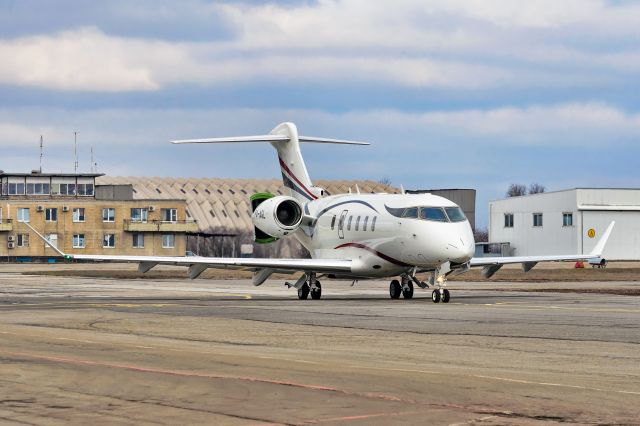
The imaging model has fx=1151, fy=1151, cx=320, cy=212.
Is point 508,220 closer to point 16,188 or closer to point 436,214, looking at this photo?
point 16,188

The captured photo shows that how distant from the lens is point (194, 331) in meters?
24.6

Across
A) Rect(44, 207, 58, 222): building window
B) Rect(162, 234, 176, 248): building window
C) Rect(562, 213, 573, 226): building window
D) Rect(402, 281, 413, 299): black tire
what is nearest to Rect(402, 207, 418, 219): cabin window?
Rect(402, 281, 413, 299): black tire

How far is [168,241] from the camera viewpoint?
127 metres

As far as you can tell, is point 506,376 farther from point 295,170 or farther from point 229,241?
point 229,241

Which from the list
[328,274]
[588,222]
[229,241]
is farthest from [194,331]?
[229,241]

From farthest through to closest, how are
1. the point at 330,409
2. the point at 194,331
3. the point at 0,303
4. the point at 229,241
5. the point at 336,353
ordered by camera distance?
the point at 229,241, the point at 0,303, the point at 194,331, the point at 336,353, the point at 330,409

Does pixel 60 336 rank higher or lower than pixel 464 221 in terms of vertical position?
lower

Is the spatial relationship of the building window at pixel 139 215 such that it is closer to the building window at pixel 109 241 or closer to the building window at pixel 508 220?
the building window at pixel 109 241

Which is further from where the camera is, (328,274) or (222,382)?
(328,274)

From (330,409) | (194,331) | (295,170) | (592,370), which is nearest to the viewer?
(330,409)

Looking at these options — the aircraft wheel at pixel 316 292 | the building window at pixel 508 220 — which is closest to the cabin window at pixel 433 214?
the aircraft wheel at pixel 316 292

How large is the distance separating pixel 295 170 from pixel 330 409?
37667 millimetres

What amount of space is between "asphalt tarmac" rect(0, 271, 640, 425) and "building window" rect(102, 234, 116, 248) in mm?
91949

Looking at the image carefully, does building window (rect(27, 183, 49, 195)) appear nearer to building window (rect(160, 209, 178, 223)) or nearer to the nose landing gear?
building window (rect(160, 209, 178, 223))
